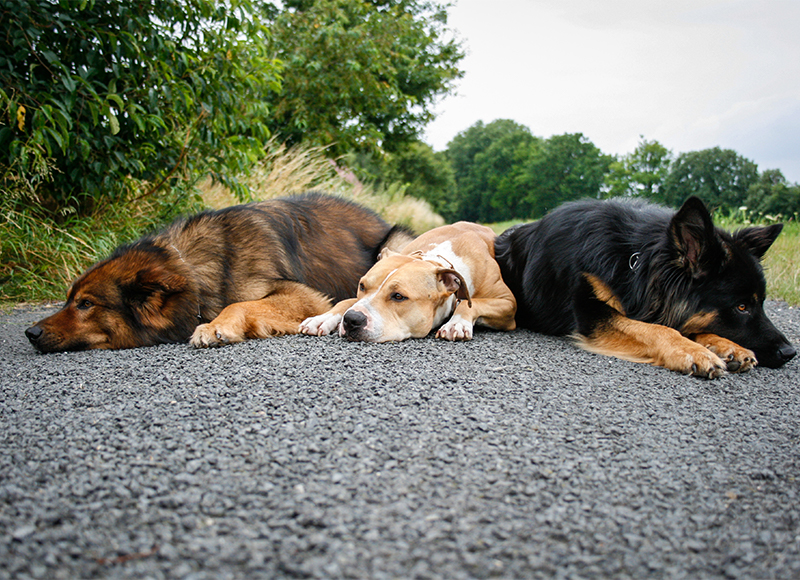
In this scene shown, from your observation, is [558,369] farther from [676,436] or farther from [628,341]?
[676,436]

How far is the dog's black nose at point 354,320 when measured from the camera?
3221 mm

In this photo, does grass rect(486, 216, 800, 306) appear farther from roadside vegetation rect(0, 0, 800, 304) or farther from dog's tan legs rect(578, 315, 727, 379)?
dog's tan legs rect(578, 315, 727, 379)

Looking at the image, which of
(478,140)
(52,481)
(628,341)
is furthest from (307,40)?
(478,140)

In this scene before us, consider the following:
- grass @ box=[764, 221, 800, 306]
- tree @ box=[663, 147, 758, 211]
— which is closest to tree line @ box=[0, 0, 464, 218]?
grass @ box=[764, 221, 800, 306]

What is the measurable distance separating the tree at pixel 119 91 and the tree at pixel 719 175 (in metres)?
7.50

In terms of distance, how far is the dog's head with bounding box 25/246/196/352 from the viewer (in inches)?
128

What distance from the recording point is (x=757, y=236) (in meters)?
3.14

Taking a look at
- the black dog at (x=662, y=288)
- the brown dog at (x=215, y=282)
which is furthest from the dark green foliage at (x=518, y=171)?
the brown dog at (x=215, y=282)

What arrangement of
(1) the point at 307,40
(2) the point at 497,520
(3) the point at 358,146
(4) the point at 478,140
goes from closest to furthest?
(2) the point at 497,520 < (1) the point at 307,40 < (3) the point at 358,146 < (4) the point at 478,140

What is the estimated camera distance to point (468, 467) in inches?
65.8

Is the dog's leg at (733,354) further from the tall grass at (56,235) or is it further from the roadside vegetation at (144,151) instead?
the tall grass at (56,235)

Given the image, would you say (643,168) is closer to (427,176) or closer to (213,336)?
(213,336)

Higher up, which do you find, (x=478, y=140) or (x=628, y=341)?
(x=478, y=140)

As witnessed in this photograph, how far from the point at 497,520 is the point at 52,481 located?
53.7 inches
